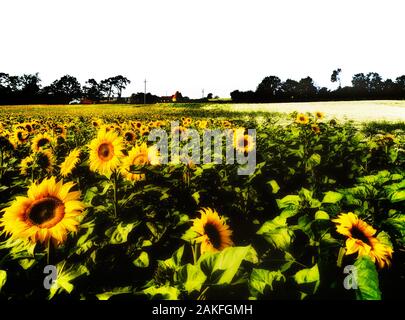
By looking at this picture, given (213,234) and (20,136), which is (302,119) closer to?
(20,136)

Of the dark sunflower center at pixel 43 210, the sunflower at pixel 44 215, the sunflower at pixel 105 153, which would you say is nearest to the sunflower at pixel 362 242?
the sunflower at pixel 44 215

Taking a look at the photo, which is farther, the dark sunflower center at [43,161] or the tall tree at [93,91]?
the tall tree at [93,91]

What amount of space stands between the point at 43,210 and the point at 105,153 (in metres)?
1.25

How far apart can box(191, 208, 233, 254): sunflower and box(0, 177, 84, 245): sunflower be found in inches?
25.8

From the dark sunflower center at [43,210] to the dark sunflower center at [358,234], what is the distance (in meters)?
1.57

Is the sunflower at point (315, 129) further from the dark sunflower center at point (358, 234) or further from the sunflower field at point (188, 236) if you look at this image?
the dark sunflower center at point (358, 234)

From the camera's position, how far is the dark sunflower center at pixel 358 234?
1.67 metres

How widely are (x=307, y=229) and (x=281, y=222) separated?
0.23 meters

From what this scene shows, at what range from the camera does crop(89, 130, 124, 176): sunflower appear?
293 cm

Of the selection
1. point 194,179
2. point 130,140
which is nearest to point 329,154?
point 194,179

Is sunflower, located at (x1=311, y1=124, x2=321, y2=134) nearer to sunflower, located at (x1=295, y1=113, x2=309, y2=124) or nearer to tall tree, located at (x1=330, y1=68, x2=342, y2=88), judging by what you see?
sunflower, located at (x1=295, y1=113, x2=309, y2=124)

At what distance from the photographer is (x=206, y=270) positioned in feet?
4.55

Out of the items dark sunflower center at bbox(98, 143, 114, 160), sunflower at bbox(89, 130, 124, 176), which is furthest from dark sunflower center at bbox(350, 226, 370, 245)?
dark sunflower center at bbox(98, 143, 114, 160)
